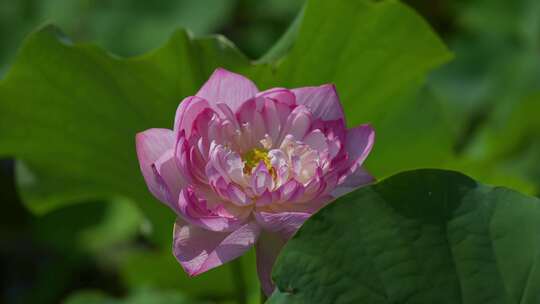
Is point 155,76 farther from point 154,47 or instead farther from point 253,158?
point 154,47

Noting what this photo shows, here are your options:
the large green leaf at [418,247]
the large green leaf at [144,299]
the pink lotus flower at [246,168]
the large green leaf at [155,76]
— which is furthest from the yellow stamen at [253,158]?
the large green leaf at [144,299]

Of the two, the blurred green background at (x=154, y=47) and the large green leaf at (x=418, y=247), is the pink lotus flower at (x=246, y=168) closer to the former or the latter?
the large green leaf at (x=418, y=247)

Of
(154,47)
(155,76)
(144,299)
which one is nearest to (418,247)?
(155,76)

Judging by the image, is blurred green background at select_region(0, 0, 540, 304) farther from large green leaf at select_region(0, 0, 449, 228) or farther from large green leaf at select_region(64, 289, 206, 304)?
large green leaf at select_region(0, 0, 449, 228)

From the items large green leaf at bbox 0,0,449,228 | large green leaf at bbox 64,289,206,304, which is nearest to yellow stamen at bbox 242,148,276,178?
large green leaf at bbox 0,0,449,228

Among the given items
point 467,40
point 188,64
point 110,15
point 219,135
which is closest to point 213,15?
point 110,15

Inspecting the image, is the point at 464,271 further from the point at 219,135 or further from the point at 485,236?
the point at 219,135
